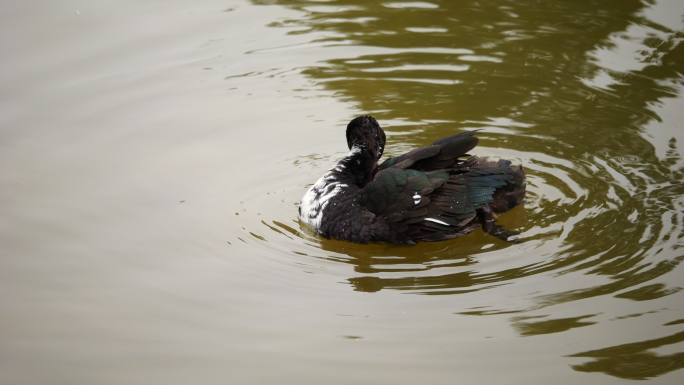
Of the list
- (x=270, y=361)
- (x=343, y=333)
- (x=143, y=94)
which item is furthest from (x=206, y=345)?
(x=143, y=94)

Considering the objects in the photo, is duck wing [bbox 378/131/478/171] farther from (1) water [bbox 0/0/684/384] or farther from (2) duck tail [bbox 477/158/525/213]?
(1) water [bbox 0/0/684/384]

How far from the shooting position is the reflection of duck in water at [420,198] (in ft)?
23.2

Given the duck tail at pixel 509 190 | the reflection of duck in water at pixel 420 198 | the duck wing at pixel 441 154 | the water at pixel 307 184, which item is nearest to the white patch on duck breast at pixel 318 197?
the reflection of duck in water at pixel 420 198

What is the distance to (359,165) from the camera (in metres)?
7.64

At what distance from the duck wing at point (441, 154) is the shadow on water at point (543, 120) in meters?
0.64

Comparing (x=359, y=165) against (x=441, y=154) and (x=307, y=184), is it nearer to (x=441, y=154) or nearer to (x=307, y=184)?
(x=307, y=184)

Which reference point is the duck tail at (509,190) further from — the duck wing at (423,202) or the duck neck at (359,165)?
Answer: the duck neck at (359,165)

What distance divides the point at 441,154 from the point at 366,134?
2.29 ft

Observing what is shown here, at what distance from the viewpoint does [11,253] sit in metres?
6.82

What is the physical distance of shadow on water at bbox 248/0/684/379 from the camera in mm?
6484

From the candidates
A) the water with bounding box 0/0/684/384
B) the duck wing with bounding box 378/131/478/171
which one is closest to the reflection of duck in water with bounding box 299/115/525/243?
the duck wing with bounding box 378/131/478/171

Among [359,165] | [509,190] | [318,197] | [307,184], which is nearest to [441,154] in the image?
[509,190]

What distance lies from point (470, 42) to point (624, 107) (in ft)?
6.73

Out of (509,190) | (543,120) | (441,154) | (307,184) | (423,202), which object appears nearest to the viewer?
(423,202)
